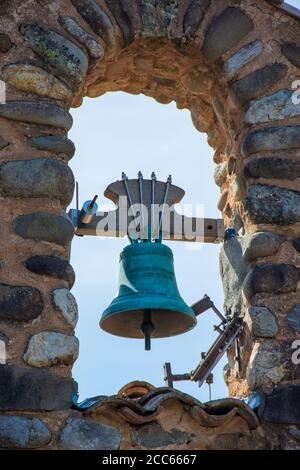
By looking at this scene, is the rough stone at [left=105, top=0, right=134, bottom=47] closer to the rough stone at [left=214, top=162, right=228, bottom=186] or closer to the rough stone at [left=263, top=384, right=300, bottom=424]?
the rough stone at [left=214, top=162, right=228, bottom=186]

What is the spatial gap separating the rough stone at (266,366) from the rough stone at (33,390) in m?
0.74

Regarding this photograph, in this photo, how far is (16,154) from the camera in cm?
448

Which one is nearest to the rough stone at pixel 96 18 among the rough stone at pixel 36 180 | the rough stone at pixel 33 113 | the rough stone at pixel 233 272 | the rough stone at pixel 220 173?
the rough stone at pixel 33 113

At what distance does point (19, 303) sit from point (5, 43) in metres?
1.17

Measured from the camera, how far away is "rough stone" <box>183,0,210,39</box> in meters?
4.95

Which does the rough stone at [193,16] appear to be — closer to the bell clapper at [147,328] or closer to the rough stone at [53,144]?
the rough stone at [53,144]

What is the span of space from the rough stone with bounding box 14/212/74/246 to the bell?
37cm

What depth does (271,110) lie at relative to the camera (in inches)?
191

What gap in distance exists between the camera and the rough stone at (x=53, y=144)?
452cm

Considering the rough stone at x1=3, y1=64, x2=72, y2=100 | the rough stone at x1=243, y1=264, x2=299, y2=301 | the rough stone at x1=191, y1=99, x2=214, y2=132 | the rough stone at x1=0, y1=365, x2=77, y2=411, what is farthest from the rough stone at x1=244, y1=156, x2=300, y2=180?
the rough stone at x1=0, y1=365, x2=77, y2=411

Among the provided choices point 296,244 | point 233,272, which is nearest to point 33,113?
point 233,272

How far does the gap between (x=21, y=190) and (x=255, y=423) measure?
1296mm
